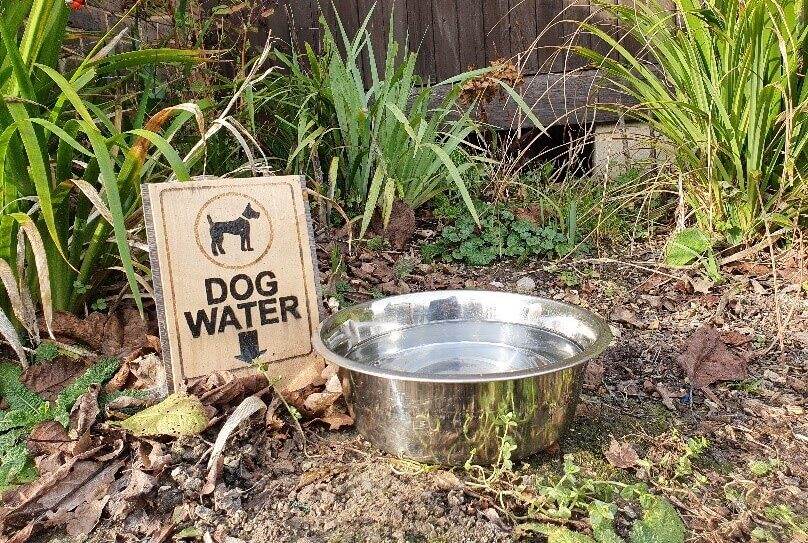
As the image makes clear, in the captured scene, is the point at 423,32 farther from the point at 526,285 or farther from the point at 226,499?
the point at 226,499

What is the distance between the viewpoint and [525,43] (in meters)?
4.16

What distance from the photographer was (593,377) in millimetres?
1883

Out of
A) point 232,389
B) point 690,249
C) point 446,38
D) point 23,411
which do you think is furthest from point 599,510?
point 446,38

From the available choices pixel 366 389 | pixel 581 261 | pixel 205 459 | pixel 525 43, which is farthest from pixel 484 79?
pixel 205 459

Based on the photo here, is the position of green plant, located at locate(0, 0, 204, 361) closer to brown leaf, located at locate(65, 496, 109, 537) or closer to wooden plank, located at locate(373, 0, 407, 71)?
brown leaf, located at locate(65, 496, 109, 537)

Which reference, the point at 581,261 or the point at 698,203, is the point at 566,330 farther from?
the point at 698,203

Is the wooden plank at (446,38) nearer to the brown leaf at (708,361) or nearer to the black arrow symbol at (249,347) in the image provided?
the brown leaf at (708,361)

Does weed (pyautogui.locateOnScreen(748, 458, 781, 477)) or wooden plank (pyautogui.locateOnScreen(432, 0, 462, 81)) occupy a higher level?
wooden plank (pyautogui.locateOnScreen(432, 0, 462, 81))

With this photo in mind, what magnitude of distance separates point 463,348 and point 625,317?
80cm

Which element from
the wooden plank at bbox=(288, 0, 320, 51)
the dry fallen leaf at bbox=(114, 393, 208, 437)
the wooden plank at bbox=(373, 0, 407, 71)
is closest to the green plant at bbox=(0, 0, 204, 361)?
the dry fallen leaf at bbox=(114, 393, 208, 437)

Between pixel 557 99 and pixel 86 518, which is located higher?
pixel 557 99

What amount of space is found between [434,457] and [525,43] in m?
3.38

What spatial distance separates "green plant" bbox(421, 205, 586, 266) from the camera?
270 cm

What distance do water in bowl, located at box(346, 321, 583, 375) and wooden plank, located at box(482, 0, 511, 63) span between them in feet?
9.08
